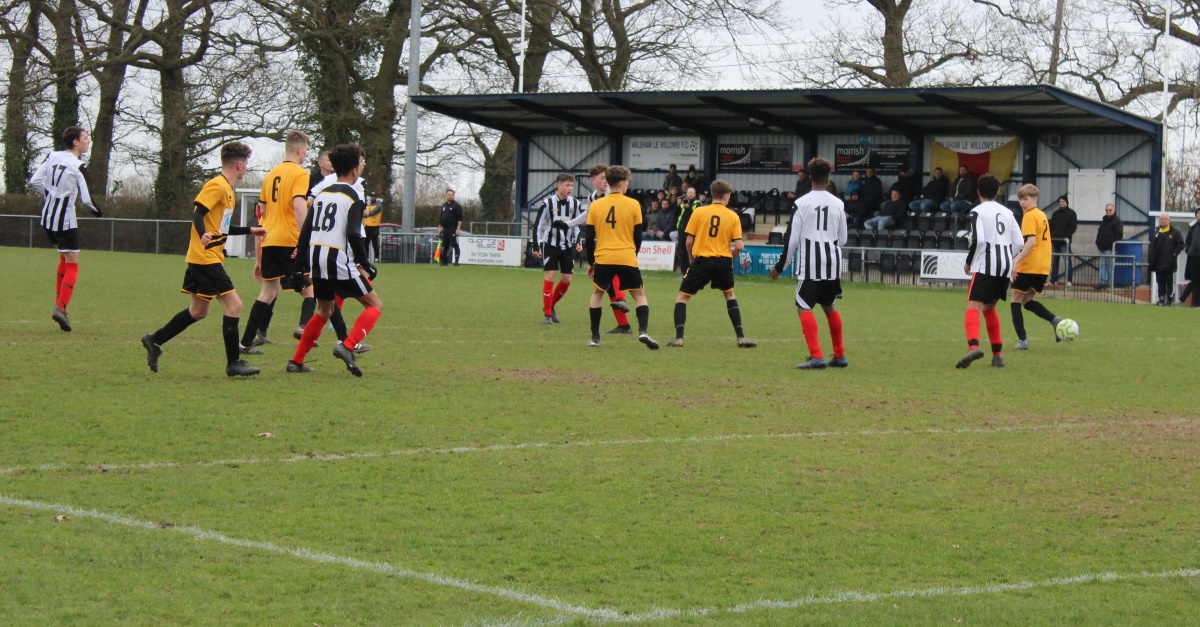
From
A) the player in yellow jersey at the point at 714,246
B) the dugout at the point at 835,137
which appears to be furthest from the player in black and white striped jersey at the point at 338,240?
the dugout at the point at 835,137

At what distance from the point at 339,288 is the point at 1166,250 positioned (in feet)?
67.9

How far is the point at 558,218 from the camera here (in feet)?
51.3

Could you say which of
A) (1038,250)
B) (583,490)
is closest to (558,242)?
(1038,250)

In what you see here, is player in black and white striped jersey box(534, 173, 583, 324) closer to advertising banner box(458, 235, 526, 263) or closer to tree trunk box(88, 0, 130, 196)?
advertising banner box(458, 235, 526, 263)

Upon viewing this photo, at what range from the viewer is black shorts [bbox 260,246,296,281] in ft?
36.3

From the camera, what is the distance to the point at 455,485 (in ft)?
20.2

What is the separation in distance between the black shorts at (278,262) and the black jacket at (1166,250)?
65.0 feet

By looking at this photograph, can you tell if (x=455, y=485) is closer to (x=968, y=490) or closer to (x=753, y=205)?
(x=968, y=490)

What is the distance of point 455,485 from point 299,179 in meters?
5.50

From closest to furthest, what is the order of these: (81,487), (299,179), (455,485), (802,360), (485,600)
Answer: (485,600) → (81,487) → (455,485) → (299,179) → (802,360)

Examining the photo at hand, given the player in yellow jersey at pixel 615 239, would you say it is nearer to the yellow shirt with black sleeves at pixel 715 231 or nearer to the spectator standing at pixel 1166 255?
the yellow shirt with black sleeves at pixel 715 231

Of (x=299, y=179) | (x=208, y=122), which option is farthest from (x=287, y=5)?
(x=299, y=179)

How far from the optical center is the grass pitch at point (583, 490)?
4.43 m

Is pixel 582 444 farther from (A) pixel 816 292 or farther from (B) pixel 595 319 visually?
(B) pixel 595 319
